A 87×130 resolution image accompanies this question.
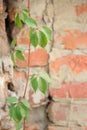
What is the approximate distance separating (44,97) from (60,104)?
5 cm

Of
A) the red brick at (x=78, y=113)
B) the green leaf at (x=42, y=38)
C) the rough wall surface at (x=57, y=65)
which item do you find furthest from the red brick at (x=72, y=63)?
the green leaf at (x=42, y=38)

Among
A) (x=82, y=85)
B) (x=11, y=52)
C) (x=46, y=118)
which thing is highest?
(x=11, y=52)

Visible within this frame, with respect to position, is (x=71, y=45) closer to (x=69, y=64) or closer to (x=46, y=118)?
(x=69, y=64)

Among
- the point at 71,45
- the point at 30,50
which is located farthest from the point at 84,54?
the point at 30,50

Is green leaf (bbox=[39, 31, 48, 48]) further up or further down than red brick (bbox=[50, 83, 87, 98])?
further up

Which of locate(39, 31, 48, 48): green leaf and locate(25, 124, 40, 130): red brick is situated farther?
locate(25, 124, 40, 130): red brick

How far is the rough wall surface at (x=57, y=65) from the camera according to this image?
1.14 metres

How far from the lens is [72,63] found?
1.17 meters

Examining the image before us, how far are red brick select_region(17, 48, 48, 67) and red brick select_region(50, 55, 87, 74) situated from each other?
0.03 meters

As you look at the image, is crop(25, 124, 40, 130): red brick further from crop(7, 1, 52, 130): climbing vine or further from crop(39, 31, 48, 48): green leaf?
crop(39, 31, 48, 48): green leaf

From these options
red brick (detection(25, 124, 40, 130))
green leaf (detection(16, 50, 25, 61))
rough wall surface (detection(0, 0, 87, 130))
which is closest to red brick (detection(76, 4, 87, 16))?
rough wall surface (detection(0, 0, 87, 130))

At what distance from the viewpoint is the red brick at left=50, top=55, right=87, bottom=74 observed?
46.1 inches

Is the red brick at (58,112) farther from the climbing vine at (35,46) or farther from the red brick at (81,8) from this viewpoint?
the red brick at (81,8)

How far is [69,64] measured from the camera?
1173 mm
